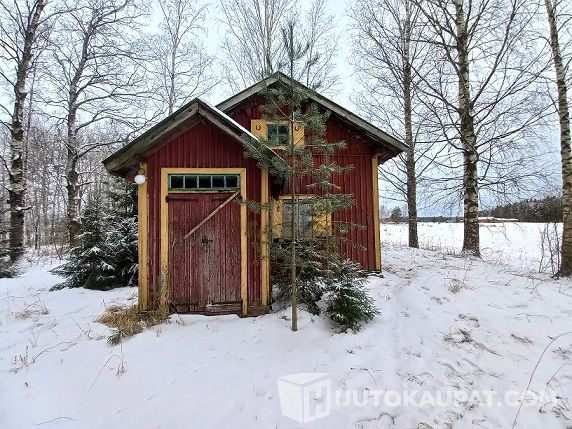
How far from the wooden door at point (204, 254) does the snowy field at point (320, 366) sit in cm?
39

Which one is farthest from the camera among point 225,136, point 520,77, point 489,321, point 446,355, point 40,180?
point 40,180

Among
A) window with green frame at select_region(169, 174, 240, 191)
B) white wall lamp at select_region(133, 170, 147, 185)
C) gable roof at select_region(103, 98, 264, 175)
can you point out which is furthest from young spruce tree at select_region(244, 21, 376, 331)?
white wall lamp at select_region(133, 170, 147, 185)

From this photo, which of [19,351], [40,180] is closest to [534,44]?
[19,351]

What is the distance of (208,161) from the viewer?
19.5 ft

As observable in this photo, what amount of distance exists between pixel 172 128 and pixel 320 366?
472 cm

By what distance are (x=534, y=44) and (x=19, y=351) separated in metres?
12.9

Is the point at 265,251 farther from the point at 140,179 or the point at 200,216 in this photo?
the point at 140,179

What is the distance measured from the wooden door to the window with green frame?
0.41 ft

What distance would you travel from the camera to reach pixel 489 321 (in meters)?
4.49

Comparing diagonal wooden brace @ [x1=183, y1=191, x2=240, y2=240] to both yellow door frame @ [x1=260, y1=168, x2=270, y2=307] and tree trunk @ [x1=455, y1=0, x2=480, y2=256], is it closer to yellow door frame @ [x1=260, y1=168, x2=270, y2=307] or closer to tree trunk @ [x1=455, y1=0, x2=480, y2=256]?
yellow door frame @ [x1=260, y1=168, x2=270, y2=307]

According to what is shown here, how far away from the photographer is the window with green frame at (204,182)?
5891mm

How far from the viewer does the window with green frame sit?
5.89 meters

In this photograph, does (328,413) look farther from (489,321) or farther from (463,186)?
(463,186)

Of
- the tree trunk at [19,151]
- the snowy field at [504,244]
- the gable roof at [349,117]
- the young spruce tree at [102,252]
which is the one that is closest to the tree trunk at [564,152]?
the snowy field at [504,244]
